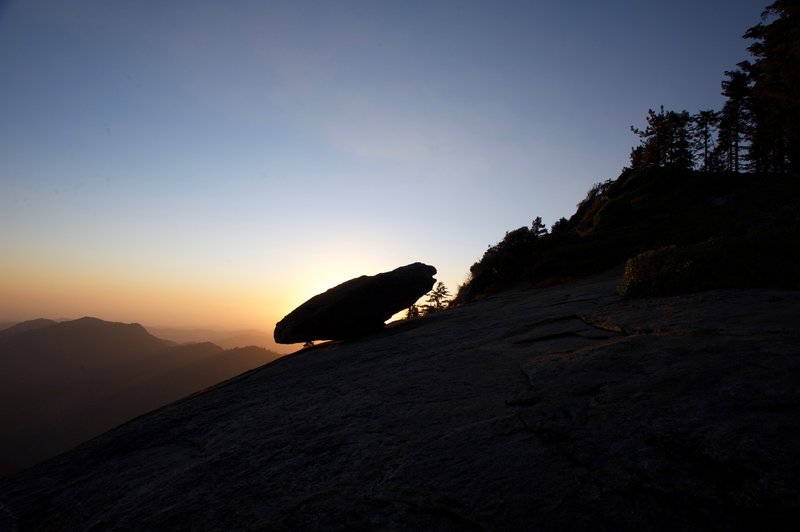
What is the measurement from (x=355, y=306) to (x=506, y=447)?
1066 centimetres

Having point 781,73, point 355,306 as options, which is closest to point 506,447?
point 355,306

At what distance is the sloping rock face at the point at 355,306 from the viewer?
1419cm

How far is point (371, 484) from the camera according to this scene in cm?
395

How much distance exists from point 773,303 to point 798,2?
44607 millimetres

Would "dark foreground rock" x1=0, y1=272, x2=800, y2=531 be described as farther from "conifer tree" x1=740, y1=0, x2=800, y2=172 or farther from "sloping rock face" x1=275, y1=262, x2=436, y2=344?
"conifer tree" x1=740, y1=0, x2=800, y2=172

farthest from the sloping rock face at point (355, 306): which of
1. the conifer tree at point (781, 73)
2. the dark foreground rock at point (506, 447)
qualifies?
the conifer tree at point (781, 73)

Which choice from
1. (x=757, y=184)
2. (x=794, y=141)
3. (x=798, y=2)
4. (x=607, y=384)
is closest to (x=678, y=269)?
(x=607, y=384)

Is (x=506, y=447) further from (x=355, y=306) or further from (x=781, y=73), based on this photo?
(x=781, y=73)

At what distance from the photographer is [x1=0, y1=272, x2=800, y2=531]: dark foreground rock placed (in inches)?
121

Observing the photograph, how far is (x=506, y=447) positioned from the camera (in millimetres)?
4047

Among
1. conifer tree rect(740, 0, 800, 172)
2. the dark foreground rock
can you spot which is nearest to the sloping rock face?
the dark foreground rock

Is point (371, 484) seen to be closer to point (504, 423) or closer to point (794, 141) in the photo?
point (504, 423)

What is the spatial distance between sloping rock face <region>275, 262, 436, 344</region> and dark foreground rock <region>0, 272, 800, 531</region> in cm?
575

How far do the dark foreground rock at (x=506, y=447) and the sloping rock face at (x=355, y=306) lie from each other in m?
5.75
